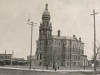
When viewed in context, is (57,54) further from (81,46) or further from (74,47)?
(81,46)

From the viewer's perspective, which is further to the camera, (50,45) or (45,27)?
(45,27)

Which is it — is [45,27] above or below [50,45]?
above

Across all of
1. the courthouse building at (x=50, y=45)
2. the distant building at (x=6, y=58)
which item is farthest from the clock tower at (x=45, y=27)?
Answer: the distant building at (x=6, y=58)

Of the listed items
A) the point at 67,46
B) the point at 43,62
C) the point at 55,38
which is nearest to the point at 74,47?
the point at 67,46

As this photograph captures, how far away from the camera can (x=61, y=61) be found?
84.1 m

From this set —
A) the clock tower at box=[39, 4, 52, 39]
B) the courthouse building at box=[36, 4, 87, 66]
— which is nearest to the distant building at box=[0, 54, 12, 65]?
the courthouse building at box=[36, 4, 87, 66]

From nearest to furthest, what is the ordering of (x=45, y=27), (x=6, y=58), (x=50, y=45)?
(x=50, y=45) < (x=45, y=27) < (x=6, y=58)

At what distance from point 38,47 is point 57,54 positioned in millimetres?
12312

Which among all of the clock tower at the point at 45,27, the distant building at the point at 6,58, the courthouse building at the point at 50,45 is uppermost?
the clock tower at the point at 45,27

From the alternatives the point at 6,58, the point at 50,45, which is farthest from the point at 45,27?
the point at 6,58

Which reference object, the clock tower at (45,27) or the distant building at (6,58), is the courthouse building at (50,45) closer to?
the clock tower at (45,27)

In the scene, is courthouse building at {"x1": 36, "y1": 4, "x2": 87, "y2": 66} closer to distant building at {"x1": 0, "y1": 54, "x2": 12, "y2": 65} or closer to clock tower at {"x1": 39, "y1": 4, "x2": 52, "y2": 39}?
clock tower at {"x1": 39, "y1": 4, "x2": 52, "y2": 39}

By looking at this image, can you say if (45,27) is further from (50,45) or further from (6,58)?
(6,58)

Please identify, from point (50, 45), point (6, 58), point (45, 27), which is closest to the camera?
point (50, 45)
